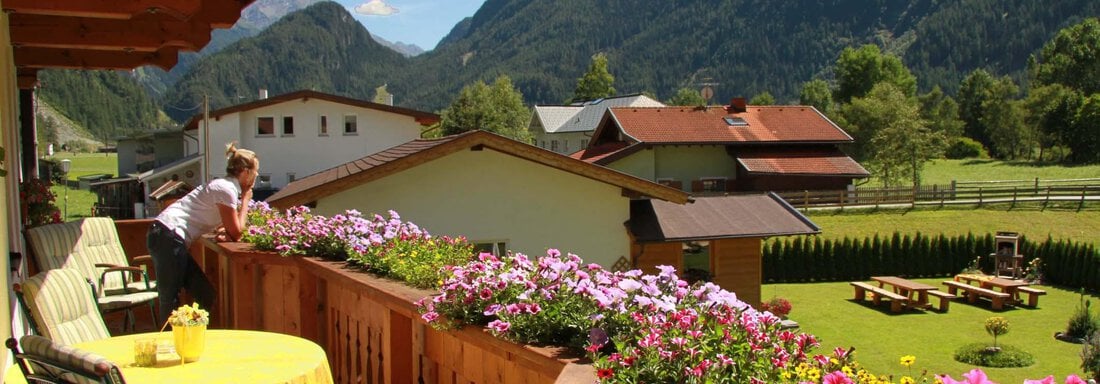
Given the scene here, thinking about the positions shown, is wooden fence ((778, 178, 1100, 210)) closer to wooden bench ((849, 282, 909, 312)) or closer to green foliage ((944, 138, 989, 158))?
wooden bench ((849, 282, 909, 312))

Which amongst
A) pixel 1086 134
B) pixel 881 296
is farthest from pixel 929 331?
pixel 1086 134

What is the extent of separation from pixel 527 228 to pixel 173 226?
33.3 ft

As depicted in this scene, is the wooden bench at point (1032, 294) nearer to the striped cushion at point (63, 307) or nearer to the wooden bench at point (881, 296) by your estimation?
the wooden bench at point (881, 296)

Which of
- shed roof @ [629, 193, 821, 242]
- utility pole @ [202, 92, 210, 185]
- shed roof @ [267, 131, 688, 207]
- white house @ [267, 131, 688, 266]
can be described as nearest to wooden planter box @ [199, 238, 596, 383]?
shed roof @ [267, 131, 688, 207]

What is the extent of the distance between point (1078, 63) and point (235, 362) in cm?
9116

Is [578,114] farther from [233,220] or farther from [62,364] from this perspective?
[62,364]

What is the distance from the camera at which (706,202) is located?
1975 centimetres

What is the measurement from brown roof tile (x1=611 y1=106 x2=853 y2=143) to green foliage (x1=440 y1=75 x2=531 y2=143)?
20.4 meters

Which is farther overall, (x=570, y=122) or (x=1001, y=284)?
(x=570, y=122)

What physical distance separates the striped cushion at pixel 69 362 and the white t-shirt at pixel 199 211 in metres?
3.17

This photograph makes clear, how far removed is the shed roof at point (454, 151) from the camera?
1405 cm

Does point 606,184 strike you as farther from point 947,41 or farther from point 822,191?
point 947,41

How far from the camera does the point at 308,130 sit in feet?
132

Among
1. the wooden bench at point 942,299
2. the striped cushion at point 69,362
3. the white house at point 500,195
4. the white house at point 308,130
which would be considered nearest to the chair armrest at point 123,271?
the striped cushion at point 69,362
